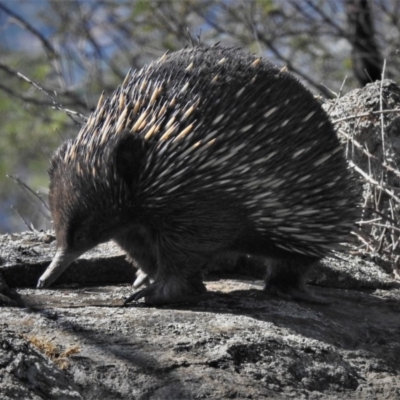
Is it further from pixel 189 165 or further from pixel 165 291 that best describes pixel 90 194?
pixel 165 291

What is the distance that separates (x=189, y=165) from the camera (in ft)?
16.3

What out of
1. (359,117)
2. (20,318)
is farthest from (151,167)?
(359,117)

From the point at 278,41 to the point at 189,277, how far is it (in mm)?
8476

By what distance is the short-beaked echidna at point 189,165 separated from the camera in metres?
4.96

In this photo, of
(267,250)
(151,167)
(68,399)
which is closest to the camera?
(68,399)

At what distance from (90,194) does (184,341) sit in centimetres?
101

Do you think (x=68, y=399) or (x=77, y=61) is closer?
(x=68, y=399)

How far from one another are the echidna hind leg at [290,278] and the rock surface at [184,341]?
8cm

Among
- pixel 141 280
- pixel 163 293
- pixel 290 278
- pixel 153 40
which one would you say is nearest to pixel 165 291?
pixel 163 293

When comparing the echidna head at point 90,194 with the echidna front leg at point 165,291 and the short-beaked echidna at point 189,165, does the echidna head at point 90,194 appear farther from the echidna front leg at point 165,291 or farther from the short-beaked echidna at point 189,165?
the echidna front leg at point 165,291

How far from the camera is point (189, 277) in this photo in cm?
523

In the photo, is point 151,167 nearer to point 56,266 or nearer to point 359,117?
point 56,266

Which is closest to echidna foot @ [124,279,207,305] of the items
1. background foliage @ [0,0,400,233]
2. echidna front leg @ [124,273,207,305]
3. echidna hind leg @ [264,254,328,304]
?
echidna front leg @ [124,273,207,305]

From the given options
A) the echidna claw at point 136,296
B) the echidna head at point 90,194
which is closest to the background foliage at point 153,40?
the echidna head at point 90,194
